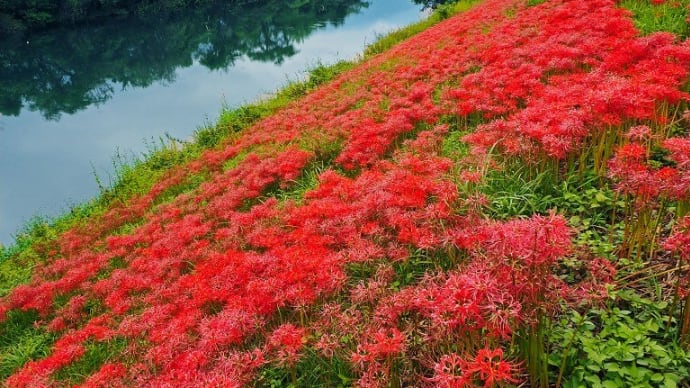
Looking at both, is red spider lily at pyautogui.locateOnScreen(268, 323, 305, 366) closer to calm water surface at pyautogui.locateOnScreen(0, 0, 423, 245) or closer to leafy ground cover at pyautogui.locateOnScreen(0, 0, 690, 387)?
leafy ground cover at pyautogui.locateOnScreen(0, 0, 690, 387)

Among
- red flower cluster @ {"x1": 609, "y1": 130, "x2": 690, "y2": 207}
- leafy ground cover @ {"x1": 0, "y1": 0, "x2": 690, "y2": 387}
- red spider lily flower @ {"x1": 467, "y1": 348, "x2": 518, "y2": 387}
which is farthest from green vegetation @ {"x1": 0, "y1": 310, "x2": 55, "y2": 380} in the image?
red flower cluster @ {"x1": 609, "y1": 130, "x2": 690, "y2": 207}

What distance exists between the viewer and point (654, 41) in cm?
519

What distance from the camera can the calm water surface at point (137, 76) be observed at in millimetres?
18625

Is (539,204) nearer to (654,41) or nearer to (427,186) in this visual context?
(427,186)

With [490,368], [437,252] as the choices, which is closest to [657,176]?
[437,252]

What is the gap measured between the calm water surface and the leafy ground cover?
8.62 meters

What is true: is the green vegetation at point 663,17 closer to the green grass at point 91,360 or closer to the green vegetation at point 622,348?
the green vegetation at point 622,348

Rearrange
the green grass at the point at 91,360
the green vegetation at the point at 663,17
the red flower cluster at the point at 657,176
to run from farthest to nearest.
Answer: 1. the green vegetation at the point at 663,17
2. the green grass at the point at 91,360
3. the red flower cluster at the point at 657,176

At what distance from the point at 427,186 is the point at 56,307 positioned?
18.7ft

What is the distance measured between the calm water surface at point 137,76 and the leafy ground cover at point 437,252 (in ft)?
28.3

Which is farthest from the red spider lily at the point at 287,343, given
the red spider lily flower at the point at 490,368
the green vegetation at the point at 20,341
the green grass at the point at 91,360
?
the green vegetation at the point at 20,341

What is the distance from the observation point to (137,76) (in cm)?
3019

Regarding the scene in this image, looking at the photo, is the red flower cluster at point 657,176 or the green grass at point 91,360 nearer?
the red flower cluster at point 657,176

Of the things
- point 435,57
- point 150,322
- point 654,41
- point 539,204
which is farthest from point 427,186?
point 435,57
